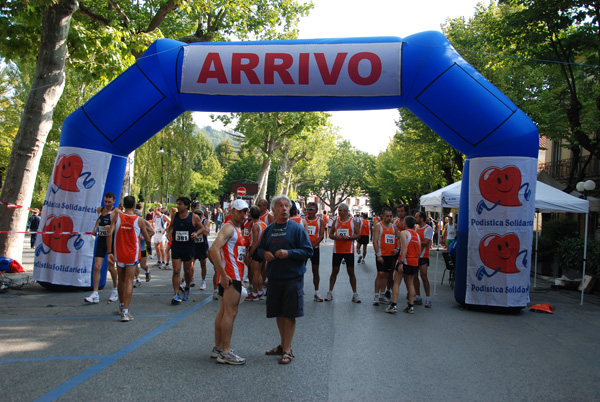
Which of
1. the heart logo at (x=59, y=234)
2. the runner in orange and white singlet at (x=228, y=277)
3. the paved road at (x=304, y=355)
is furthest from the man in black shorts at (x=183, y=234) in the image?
the runner in orange and white singlet at (x=228, y=277)

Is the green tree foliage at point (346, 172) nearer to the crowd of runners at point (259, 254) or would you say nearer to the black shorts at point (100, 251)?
the crowd of runners at point (259, 254)

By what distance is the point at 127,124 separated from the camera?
9039 mm

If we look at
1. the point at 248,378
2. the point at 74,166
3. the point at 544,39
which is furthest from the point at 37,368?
the point at 544,39

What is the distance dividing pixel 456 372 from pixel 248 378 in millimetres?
2092

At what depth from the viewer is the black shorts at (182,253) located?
27.8ft

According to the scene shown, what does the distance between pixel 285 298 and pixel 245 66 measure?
16.3 ft

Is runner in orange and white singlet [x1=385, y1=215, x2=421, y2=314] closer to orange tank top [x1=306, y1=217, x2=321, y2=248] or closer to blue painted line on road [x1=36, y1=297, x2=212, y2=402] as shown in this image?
orange tank top [x1=306, y1=217, x2=321, y2=248]

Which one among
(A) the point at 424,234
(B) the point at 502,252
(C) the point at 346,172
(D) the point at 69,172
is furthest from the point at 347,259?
(C) the point at 346,172

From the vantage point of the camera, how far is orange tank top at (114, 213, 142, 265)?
7.07 meters

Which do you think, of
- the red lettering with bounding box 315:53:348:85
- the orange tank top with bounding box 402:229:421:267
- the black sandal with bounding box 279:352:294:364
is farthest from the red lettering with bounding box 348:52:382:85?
the black sandal with bounding box 279:352:294:364

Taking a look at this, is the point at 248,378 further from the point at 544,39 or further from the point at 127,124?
the point at 544,39

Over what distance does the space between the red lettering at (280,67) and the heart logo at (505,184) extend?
385 centimetres

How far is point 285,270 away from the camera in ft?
17.0

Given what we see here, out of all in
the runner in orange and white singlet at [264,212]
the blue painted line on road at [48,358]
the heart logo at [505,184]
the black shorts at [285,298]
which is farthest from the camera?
the runner in orange and white singlet at [264,212]
